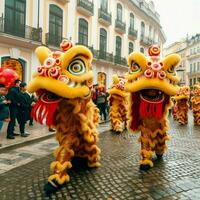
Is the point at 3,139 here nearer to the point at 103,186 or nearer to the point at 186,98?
the point at 103,186

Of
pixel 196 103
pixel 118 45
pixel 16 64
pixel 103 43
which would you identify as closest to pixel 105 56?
pixel 103 43

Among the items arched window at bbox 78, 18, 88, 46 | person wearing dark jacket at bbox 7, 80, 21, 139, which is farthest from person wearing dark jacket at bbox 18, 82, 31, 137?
arched window at bbox 78, 18, 88, 46

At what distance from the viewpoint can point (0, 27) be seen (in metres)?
17.2

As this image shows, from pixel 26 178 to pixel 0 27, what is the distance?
12.8 meters

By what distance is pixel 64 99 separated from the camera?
18.3 feet

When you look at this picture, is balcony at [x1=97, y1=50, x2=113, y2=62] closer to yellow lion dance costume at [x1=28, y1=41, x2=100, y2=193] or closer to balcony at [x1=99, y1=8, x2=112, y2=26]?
balcony at [x1=99, y1=8, x2=112, y2=26]

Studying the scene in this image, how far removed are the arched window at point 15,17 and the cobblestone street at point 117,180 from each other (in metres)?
11.8

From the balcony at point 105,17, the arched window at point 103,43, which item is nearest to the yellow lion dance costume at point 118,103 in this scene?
the arched window at point 103,43

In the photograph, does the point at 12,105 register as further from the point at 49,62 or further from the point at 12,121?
the point at 49,62

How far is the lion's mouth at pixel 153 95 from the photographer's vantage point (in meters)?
6.38

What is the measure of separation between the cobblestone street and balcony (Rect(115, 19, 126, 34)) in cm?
2345

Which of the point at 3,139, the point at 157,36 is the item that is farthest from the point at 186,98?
the point at 157,36

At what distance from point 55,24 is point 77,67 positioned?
55.8 feet

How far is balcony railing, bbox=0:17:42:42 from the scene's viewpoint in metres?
17.6
